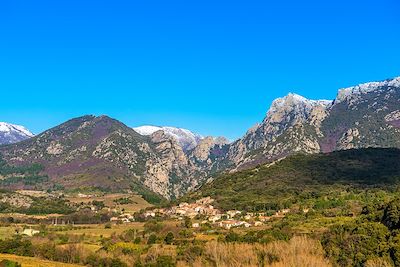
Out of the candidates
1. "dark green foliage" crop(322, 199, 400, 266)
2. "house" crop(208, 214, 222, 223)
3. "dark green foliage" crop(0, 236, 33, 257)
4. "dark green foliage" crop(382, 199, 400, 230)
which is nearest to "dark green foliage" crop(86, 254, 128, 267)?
"dark green foliage" crop(0, 236, 33, 257)

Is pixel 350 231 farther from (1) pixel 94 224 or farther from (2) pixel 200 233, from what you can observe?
(1) pixel 94 224

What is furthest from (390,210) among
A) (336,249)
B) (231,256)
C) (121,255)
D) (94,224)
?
(94,224)

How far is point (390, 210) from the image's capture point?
10538cm

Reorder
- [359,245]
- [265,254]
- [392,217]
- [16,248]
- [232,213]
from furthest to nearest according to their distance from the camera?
[232,213] → [16,248] → [392,217] → [359,245] → [265,254]

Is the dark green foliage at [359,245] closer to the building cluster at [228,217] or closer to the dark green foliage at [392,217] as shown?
the dark green foliage at [392,217]

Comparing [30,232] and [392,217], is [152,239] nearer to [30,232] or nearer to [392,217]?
[30,232]

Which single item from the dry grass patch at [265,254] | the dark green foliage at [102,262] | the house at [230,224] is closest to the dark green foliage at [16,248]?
the dark green foliage at [102,262]

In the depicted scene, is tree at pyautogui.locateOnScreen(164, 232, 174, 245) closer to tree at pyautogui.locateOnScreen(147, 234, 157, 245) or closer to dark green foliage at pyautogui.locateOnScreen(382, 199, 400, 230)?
tree at pyautogui.locateOnScreen(147, 234, 157, 245)

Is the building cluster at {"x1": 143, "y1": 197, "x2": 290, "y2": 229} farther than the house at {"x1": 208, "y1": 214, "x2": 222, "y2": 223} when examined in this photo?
No

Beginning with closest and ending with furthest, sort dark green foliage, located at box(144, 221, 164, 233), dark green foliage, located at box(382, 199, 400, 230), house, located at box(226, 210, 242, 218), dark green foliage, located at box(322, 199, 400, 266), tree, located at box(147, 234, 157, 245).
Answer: dark green foliage, located at box(322, 199, 400, 266), dark green foliage, located at box(382, 199, 400, 230), tree, located at box(147, 234, 157, 245), dark green foliage, located at box(144, 221, 164, 233), house, located at box(226, 210, 242, 218)

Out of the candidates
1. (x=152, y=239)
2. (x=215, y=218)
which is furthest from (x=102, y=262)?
(x=215, y=218)

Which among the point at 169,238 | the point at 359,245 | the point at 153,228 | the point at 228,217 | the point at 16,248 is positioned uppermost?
the point at 228,217

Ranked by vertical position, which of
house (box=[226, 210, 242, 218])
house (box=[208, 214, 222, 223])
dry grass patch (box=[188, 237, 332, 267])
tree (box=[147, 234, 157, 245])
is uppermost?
house (box=[226, 210, 242, 218])

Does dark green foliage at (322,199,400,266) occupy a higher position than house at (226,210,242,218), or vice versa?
house at (226,210,242,218)
